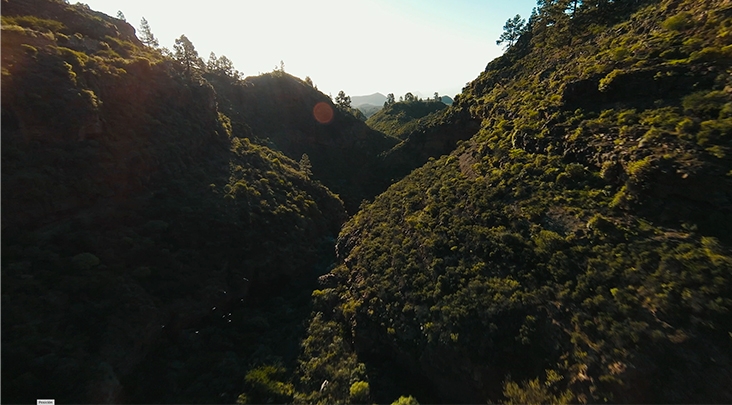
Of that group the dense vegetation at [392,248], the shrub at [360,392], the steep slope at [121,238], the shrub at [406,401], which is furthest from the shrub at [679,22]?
the steep slope at [121,238]

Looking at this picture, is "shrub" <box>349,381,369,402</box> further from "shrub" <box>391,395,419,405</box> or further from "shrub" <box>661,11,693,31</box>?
"shrub" <box>661,11,693,31</box>

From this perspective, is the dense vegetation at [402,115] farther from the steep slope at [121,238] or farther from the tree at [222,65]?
the steep slope at [121,238]

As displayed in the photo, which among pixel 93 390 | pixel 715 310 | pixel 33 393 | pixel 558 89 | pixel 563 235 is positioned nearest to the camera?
pixel 715 310

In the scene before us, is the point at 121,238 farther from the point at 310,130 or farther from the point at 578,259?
the point at 310,130

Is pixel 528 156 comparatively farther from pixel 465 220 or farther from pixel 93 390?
pixel 93 390

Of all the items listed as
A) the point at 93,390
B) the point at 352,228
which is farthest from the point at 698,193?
the point at 93,390

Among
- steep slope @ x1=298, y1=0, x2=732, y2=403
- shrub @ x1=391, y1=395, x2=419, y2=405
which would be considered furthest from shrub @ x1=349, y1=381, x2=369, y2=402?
shrub @ x1=391, y1=395, x2=419, y2=405
